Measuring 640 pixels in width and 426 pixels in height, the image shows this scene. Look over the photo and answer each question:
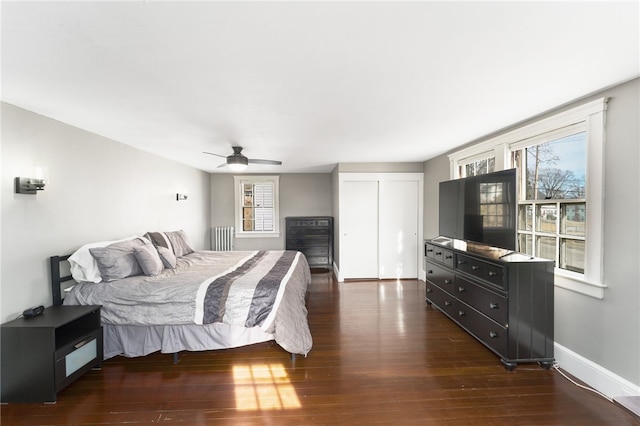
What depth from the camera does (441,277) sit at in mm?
3498

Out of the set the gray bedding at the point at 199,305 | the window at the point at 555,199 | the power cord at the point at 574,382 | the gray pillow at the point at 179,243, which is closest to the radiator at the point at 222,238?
the gray pillow at the point at 179,243

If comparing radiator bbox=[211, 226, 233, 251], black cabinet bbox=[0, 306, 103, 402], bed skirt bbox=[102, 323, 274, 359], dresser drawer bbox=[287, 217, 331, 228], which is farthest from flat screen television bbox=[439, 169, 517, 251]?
radiator bbox=[211, 226, 233, 251]

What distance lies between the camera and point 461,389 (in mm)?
2119

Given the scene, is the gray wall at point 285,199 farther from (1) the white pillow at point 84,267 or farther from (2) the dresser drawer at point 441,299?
(1) the white pillow at point 84,267

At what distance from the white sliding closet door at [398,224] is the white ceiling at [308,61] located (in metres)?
2.41

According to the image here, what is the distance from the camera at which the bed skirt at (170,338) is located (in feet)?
8.30

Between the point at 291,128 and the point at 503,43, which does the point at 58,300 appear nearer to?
the point at 291,128

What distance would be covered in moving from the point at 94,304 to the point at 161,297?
2.06 feet

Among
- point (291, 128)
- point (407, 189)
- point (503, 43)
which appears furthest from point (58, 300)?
point (407, 189)

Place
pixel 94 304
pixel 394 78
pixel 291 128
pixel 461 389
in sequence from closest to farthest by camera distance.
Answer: pixel 394 78 < pixel 461 389 < pixel 94 304 < pixel 291 128

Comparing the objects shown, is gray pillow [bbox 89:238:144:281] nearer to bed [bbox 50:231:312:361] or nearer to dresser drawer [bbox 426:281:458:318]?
bed [bbox 50:231:312:361]

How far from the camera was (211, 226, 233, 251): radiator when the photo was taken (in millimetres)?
6336

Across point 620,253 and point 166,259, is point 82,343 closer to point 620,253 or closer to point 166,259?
point 166,259

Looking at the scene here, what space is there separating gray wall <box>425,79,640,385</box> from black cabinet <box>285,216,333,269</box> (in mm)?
→ 4350
